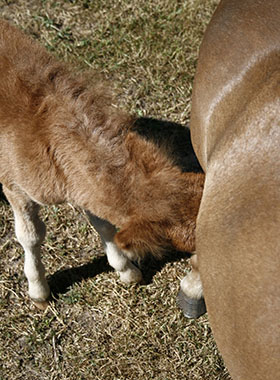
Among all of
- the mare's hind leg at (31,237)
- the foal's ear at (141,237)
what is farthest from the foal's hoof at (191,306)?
the foal's ear at (141,237)

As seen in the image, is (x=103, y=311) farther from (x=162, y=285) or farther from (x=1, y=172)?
(x=1, y=172)

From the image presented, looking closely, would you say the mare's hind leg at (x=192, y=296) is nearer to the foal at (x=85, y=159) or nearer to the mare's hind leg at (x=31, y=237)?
the mare's hind leg at (x=31, y=237)

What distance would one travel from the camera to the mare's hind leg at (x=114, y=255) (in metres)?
3.30

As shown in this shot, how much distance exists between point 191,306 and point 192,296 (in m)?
0.08

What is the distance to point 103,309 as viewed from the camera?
367cm

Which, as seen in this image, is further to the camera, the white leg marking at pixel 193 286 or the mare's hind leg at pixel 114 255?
the white leg marking at pixel 193 286

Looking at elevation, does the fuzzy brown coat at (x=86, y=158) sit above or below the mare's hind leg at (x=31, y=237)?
above

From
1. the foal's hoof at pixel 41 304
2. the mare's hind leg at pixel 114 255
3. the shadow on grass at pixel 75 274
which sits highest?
the mare's hind leg at pixel 114 255

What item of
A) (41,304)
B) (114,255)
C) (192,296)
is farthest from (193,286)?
(41,304)

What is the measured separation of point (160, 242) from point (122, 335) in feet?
4.49

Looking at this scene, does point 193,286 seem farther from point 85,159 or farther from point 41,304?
point 85,159

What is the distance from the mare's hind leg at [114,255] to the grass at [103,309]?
0.13m

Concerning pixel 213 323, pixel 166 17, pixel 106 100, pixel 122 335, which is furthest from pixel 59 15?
pixel 213 323

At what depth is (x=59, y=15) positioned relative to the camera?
16.0ft
